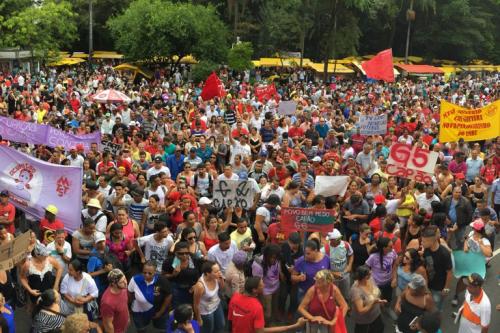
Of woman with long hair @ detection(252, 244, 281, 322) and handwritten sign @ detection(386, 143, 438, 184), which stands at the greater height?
handwritten sign @ detection(386, 143, 438, 184)

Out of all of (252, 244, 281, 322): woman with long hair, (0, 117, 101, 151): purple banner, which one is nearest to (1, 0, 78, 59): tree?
(0, 117, 101, 151): purple banner

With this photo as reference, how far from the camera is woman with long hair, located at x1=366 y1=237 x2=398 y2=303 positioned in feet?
25.2

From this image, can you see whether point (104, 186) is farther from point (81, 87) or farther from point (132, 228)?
point (81, 87)

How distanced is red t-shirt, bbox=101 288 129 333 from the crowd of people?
0.01 m

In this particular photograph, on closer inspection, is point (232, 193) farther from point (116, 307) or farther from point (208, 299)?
point (116, 307)

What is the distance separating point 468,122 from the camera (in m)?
14.8

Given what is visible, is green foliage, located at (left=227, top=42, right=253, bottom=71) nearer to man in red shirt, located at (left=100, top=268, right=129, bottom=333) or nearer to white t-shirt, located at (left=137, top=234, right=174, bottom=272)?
white t-shirt, located at (left=137, top=234, right=174, bottom=272)

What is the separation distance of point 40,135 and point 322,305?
7.62 metres

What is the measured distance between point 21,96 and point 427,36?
133ft

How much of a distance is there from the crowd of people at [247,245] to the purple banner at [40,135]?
0.26 m

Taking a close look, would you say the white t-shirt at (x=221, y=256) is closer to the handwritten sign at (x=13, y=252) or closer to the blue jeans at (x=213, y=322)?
the blue jeans at (x=213, y=322)

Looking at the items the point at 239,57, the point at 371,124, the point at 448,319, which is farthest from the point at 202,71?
the point at 448,319

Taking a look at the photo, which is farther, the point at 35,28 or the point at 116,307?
the point at 35,28

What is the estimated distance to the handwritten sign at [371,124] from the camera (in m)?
15.4
